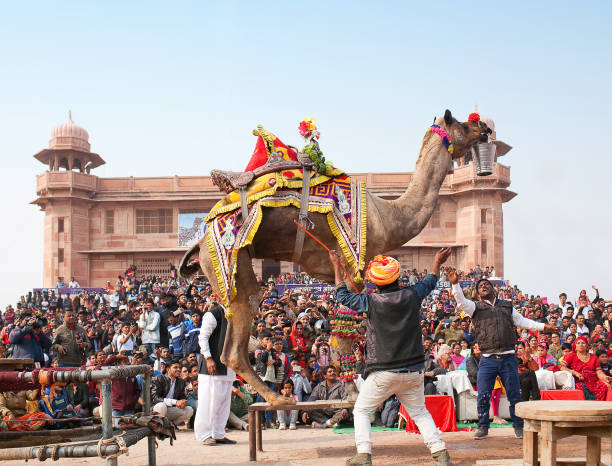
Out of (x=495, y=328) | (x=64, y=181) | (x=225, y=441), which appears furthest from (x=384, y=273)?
(x=64, y=181)

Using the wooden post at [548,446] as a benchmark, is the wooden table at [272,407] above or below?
below

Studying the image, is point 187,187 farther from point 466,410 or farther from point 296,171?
point 296,171

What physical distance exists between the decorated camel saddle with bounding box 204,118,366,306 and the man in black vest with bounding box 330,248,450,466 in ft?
1.92

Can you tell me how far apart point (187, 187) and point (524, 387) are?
31090 millimetres

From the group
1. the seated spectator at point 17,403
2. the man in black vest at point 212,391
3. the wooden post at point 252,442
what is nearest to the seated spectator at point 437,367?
the man in black vest at point 212,391

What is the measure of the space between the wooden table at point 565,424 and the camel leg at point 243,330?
258 cm

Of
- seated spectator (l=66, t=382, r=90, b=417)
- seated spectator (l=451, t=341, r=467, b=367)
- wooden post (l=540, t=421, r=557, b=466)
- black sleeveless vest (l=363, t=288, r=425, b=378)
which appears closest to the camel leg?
black sleeveless vest (l=363, t=288, r=425, b=378)

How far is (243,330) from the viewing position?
6480 mm

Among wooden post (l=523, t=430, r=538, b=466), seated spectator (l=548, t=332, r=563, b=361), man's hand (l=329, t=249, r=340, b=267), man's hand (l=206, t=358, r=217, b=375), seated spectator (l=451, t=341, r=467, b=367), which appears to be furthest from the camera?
seated spectator (l=548, t=332, r=563, b=361)

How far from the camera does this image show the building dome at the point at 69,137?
39.2 meters

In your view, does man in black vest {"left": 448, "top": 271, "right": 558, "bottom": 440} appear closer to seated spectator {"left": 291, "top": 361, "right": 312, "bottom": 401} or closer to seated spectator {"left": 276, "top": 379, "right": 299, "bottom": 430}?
seated spectator {"left": 276, "top": 379, "right": 299, "bottom": 430}

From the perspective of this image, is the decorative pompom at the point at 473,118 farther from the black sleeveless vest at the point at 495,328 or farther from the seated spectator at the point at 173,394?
the seated spectator at the point at 173,394

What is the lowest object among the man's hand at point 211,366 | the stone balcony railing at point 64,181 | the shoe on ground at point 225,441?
the shoe on ground at point 225,441

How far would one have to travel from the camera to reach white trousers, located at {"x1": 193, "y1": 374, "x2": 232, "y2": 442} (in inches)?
308
